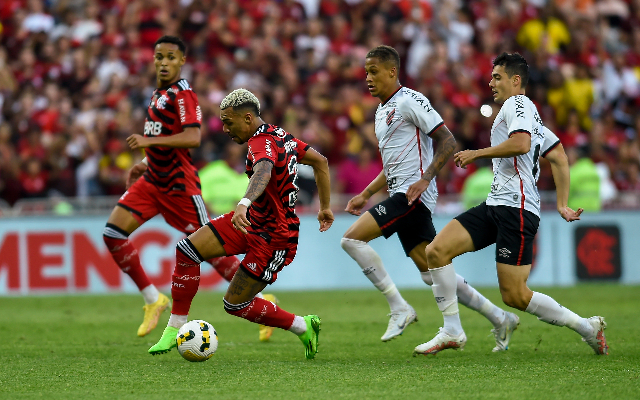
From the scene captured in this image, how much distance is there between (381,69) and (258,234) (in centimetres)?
199

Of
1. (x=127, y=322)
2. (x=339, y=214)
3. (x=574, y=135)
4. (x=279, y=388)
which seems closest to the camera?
(x=279, y=388)

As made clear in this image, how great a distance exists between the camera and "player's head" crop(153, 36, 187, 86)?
886cm

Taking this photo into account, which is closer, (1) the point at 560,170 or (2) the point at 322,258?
(1) the point at 560,170

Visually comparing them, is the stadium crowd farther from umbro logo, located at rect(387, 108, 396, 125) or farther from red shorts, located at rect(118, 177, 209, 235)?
umbro logo, located at rect(387, 108, 396, 125)

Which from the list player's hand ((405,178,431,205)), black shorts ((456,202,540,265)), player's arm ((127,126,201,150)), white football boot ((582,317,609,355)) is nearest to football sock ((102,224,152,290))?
player's arm ((127,126,201,150))

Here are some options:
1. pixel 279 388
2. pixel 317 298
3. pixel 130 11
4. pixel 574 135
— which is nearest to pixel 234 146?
pixel 317 298

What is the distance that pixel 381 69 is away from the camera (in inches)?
313

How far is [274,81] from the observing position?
17.5 metres

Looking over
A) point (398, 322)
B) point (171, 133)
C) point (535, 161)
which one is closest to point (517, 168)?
point (535, 161)

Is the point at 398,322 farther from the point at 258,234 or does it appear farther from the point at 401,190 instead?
the point at 258,234

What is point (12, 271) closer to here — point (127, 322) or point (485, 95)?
point (127, 322)

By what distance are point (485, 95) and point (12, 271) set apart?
9.66 metres

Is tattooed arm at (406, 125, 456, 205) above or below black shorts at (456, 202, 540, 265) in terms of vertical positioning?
above

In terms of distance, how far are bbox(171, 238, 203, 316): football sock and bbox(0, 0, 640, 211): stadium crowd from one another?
7977 millimetres
